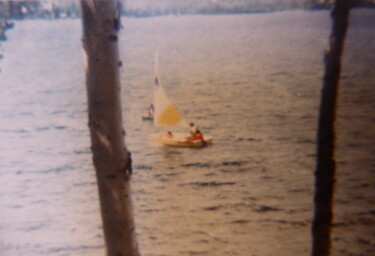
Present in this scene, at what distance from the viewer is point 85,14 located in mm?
1521

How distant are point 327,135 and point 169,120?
269 inches

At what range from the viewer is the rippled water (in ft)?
17.7

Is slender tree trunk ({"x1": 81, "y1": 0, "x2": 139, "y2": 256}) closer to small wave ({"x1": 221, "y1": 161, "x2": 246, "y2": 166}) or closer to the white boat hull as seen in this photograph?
small wave ({"x1": 221, "y1": 161, "x2": 246, "y2": 166})

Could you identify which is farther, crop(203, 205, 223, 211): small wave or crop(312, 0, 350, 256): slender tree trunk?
crop(203, 205, 223, 211): small wave

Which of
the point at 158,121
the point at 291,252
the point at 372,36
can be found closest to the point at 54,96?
the point at 158,121

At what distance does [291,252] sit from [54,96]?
64.1ft

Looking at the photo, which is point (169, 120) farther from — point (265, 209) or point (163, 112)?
point (265, 209)

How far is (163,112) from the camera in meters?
8.55

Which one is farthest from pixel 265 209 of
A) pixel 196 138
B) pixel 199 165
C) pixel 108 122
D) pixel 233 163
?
pixel 108 122

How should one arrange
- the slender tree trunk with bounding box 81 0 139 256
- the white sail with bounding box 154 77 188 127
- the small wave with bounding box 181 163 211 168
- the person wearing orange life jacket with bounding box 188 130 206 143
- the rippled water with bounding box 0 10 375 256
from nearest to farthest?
the slender tree trunk with bounding box 81 0 139 256 < the rippled water with bounding box 0 10 375 256 < the white sail with bounding box 154 77 188 127 < the small wave with bounding box 181 163 211 168 < the person wearing orange life jacket with bounding box 188 130 206 143

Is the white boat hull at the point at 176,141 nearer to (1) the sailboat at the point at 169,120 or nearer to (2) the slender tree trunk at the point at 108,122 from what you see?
(1) the sailboat at the point at 169,120

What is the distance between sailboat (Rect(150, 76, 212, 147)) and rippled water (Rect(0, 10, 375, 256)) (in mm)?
422

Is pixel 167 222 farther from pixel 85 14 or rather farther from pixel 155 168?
pixel 85 14

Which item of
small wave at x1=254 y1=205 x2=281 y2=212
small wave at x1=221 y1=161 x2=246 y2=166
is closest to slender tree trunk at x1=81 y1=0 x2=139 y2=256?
small wave at x1=254 y1=205 x2=281 y2=212
